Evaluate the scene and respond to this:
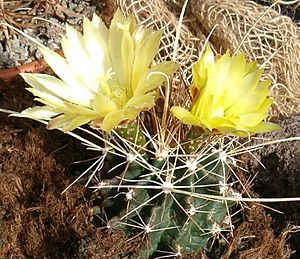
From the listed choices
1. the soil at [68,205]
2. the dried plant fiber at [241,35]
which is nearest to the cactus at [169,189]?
the soil at [68,205]

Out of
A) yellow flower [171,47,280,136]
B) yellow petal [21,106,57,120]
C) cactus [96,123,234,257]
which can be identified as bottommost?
cactus [96,123,234,257]

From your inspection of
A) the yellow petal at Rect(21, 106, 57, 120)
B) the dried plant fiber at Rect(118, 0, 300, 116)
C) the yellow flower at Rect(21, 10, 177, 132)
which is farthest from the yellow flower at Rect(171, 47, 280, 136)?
the dried plant fiber at Rect(118, 0, 300, 116)

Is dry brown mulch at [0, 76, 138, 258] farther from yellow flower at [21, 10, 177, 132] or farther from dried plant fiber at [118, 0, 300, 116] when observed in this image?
dried plant fiber at [118, 0, 300, 116]

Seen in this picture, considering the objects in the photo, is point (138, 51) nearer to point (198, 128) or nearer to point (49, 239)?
point (198, 128)

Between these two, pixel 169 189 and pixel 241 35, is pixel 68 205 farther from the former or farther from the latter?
pixel 241 35

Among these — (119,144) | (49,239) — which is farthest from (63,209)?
(119,144)

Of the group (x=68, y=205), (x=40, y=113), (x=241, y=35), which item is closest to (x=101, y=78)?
(x=40, y=113)
